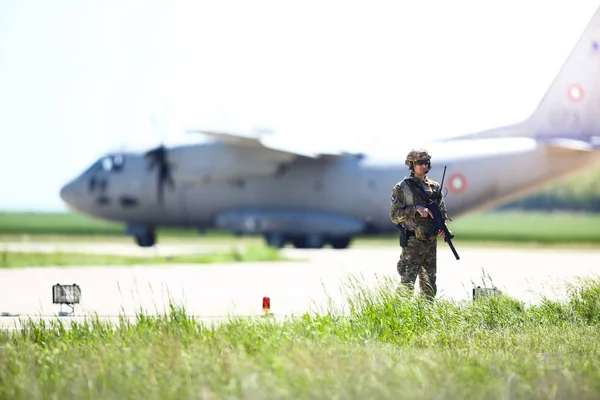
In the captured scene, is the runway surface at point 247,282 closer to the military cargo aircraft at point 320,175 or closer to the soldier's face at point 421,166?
the soldier's face at point 421,166

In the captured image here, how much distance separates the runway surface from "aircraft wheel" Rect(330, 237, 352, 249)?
7.27 meters

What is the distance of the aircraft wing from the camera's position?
33.1 meters

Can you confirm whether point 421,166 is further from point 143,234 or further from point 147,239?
point 147,239

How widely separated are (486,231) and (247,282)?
47634 millimetres

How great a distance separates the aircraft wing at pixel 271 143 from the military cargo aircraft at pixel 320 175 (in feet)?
0.16

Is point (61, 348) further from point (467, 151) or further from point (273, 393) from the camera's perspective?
point (467, 151)

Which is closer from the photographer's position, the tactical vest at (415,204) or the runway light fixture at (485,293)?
the tactical vest at (415,204)

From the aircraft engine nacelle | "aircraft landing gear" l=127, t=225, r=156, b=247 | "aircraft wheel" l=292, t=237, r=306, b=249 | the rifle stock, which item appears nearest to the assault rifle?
the rifle stock

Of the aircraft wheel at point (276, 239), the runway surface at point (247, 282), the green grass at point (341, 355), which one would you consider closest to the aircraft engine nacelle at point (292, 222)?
the aircraft wheel at point (276, 239)

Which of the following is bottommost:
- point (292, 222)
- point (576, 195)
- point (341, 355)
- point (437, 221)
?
point (341, 355)

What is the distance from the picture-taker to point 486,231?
65.4 meters

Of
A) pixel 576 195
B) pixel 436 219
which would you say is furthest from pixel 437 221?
pixel 576 195

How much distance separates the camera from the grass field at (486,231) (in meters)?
50.7

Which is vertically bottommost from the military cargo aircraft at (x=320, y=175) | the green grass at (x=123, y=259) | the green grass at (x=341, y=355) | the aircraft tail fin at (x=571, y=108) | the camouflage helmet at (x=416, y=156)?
the green grass at (x=341, y=355)
